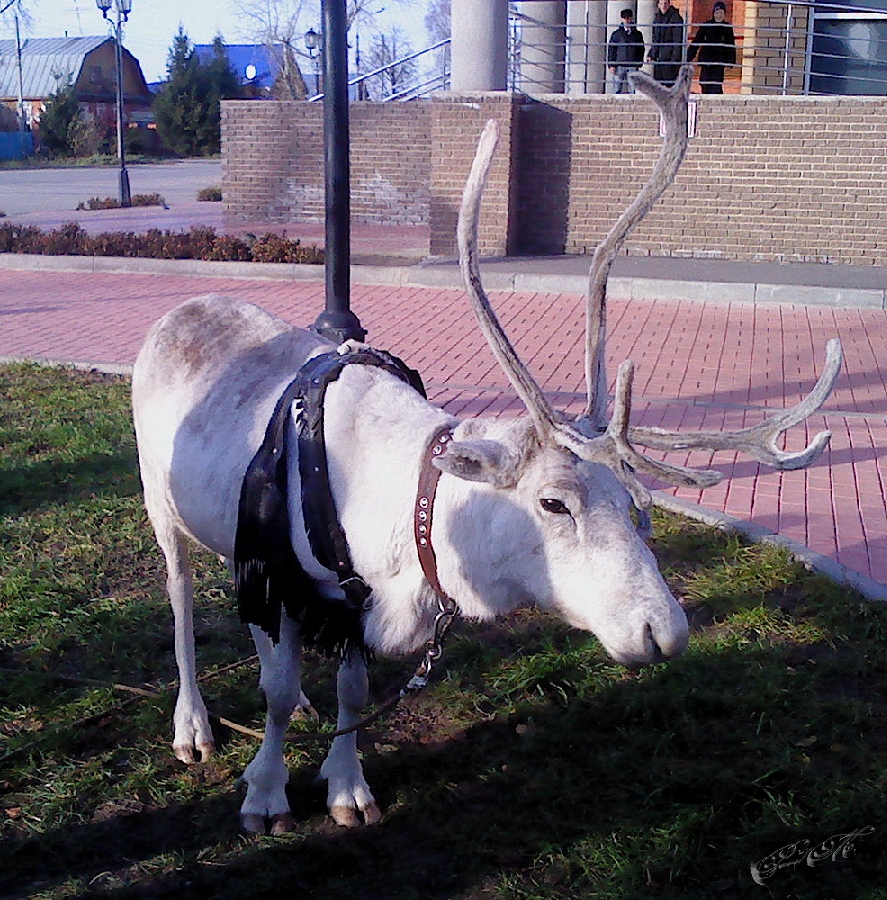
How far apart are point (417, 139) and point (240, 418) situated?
56.0 feet

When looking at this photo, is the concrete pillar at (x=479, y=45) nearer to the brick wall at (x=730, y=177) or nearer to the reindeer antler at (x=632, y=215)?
the brick wall at (x=730, y=177)

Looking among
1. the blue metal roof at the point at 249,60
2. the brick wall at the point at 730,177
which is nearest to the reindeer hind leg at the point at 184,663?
the brick wall at the point at 730,177

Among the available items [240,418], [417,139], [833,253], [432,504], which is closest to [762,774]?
[432,504]

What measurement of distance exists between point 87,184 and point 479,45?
22.7m

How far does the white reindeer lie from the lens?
2.75m

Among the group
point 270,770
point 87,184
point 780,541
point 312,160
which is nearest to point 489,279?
point 312,160

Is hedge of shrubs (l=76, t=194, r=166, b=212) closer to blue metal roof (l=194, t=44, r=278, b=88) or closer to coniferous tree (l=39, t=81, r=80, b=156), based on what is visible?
coniferous tree (l=39, t=81, r=80, b=156)

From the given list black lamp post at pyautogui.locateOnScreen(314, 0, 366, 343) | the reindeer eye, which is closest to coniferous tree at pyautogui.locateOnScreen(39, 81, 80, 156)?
black lamp post at pyautogui.locateOnScreen(314, 0, 366, 343)

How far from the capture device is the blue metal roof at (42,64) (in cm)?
6950

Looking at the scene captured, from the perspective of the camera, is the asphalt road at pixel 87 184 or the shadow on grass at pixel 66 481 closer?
the shadow on grass at pixel 66 481

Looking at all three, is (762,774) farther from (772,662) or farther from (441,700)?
(441,700)

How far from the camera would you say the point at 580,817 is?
11.8 feet

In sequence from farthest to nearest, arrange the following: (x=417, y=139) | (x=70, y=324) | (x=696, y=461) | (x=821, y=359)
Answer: (x=417, y=139) < (x=70, y=324) < (x=821, y=359) < (x=696, y=461)

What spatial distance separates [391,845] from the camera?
11.4 ft
